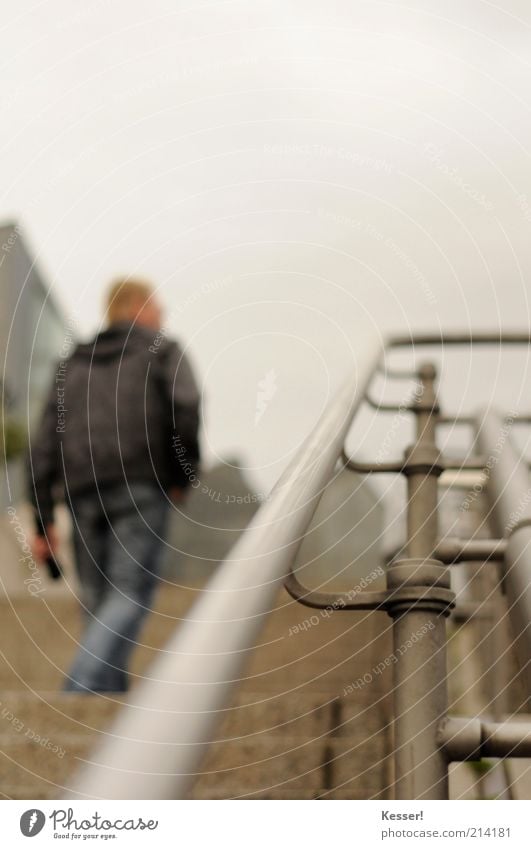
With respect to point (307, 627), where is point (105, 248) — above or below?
below

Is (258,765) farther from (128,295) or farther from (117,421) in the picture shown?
(128,295)

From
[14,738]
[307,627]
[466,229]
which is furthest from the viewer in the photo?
[307,627]

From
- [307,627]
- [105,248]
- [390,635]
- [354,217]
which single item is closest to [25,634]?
[307,627]

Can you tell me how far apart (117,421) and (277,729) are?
0.37m

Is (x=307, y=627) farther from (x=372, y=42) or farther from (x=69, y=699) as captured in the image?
(x=372, y=42)

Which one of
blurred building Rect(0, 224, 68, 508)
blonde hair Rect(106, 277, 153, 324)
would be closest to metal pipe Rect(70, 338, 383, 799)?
blonde hair Rect(106, 277, 153, 324)

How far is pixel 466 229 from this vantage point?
0.78 meters

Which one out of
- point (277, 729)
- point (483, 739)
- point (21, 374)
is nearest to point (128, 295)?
point (277, 729)

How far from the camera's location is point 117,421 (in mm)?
1186

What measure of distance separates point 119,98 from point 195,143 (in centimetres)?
7

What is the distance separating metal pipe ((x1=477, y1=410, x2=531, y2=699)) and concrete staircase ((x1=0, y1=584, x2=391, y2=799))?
184 mm

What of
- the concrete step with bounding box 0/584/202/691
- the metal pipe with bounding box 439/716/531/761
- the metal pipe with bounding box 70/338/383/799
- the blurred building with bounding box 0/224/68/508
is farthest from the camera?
the blurred building with bounding box 0/224/68/508

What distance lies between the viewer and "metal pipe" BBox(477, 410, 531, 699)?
46 cm

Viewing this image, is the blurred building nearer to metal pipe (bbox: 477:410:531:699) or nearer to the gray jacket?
the gray jacket
